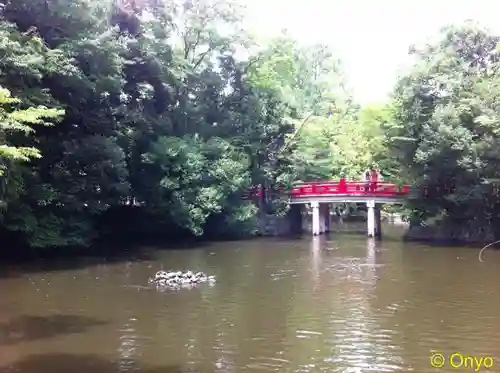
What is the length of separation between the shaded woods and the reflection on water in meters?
4.12

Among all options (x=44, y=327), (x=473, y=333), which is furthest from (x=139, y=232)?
(x=473, y=333)

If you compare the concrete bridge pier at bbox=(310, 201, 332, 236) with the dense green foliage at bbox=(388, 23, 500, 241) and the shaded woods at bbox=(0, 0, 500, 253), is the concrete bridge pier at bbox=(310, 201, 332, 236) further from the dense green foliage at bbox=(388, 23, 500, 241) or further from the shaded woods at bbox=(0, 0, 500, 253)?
the dense green foliage at bbox=(388, 23, 500, 241)

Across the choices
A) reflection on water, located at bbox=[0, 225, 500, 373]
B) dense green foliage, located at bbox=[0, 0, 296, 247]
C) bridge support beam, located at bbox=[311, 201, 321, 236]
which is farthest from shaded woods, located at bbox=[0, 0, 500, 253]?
reflection on water, located at bbox=[0, 225, 500, 373]

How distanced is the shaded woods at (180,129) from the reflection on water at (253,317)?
4.12 meters

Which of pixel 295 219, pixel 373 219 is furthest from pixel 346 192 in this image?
pixel 295 219

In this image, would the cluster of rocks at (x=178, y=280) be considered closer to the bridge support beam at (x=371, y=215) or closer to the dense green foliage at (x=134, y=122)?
the dense green foliage at (x=134, y=122)

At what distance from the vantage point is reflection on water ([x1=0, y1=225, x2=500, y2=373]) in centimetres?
1170

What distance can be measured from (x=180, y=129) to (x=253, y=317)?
22.2 metres

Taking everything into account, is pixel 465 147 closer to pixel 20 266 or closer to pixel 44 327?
pixel 20 266

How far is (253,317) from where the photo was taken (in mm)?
15266

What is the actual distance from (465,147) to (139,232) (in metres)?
17.8

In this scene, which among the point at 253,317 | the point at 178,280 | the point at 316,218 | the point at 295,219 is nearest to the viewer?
the point at 253,317

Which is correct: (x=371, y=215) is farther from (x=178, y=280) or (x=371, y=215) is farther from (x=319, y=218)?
(x=178, y=280)

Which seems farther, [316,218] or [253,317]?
[316,218]
